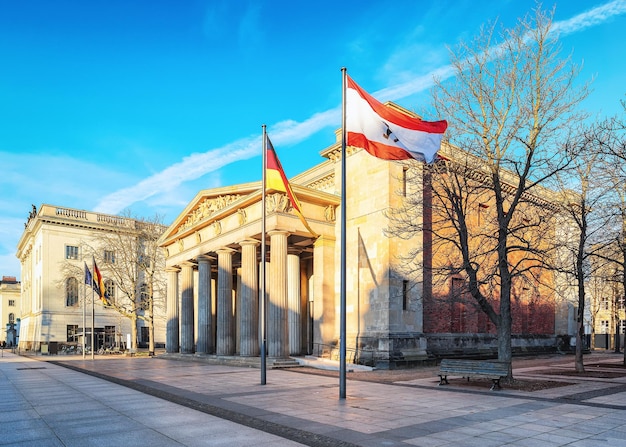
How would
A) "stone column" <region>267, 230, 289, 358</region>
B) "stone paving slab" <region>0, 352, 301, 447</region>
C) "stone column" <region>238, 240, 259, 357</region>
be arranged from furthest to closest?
1. "stone column" <region>238, 240, 259, 357</region>
2. "stone column" <region>267, 230, 289, 358</region>
3. "stone paving slab" <region>0, 352, 301, 447</region>

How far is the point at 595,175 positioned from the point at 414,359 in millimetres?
12463

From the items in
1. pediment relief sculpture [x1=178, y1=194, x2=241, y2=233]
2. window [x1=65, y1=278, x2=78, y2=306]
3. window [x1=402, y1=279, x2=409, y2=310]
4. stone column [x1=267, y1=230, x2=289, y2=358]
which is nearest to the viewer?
stone column [x1=267, y1=230, x2=289, y2=358]

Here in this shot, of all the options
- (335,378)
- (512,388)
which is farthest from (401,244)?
(512,388)

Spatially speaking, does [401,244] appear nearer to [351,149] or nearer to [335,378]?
[351,149]

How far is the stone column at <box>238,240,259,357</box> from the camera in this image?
28.8m

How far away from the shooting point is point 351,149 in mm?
29797

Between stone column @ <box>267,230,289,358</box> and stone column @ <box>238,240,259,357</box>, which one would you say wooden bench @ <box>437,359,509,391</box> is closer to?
stone column @ <box>267,230,289,358</box>

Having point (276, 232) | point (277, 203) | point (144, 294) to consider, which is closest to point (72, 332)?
point (144, 294)

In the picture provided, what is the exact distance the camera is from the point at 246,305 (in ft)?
95.0

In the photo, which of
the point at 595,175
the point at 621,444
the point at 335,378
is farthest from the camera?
the point at 335,378

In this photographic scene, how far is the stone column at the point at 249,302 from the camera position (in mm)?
28750

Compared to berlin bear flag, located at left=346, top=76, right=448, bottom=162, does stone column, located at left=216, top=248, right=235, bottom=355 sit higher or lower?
lower

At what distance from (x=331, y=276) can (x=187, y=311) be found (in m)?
13.7

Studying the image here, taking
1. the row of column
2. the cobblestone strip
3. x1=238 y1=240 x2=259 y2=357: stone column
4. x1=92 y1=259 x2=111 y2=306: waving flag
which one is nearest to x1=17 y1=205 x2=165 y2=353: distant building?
x1=92 y1=259 x2=111 y2=306: waving flag
